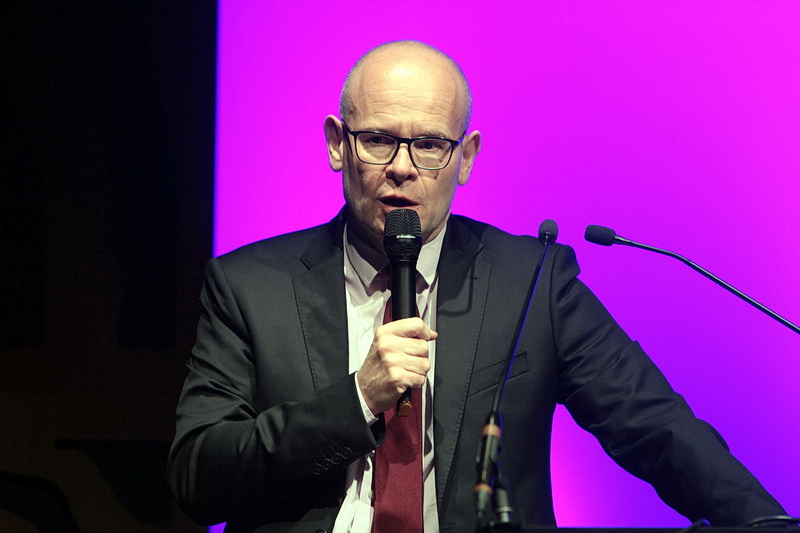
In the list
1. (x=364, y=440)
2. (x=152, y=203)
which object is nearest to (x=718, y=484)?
(x=364, y=440)

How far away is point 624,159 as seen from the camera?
2.55m

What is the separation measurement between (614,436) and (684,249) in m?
0.79

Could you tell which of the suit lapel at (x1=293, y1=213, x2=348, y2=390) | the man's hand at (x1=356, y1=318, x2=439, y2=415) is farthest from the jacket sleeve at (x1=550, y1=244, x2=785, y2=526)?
the man's hand at (x1=356, y1=318, x2=439, y2=415)

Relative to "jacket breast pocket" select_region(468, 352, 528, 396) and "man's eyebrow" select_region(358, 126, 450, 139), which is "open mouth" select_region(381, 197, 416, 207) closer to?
"man's eyebrow" select_region(358, 126, 450, 139)

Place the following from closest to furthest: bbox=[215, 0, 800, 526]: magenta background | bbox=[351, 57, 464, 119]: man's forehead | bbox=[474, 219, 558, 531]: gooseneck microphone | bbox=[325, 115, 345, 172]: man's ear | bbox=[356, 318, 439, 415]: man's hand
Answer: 1. bbox=[474, 219, 558, 531]: gooseneck microphone
2. bbox=[356, 318, 439, 415]: man's hand
3. bbox=[351, 57, 464, 119]: man's forehead
4. bbox=[325, 115, 345, 172]: man's ear
5. bbox=[215, 0, 800, 526]: magenta background

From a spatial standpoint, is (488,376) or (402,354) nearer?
(402,354)

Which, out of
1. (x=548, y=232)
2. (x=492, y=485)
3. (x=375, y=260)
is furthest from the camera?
(x=375, y=260)

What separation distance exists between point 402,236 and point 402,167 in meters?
0.36

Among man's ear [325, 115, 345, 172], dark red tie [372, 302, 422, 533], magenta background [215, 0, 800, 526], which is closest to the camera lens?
dark red tie [372, 302, 422, 533]

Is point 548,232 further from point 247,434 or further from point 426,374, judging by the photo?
point 247,434

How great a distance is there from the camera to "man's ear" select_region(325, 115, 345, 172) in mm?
2096

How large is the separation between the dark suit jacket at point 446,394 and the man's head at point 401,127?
0.56 feet

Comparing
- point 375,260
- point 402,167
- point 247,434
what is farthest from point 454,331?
point 247,434

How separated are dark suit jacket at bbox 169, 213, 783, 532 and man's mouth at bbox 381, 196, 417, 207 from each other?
0.20 m
